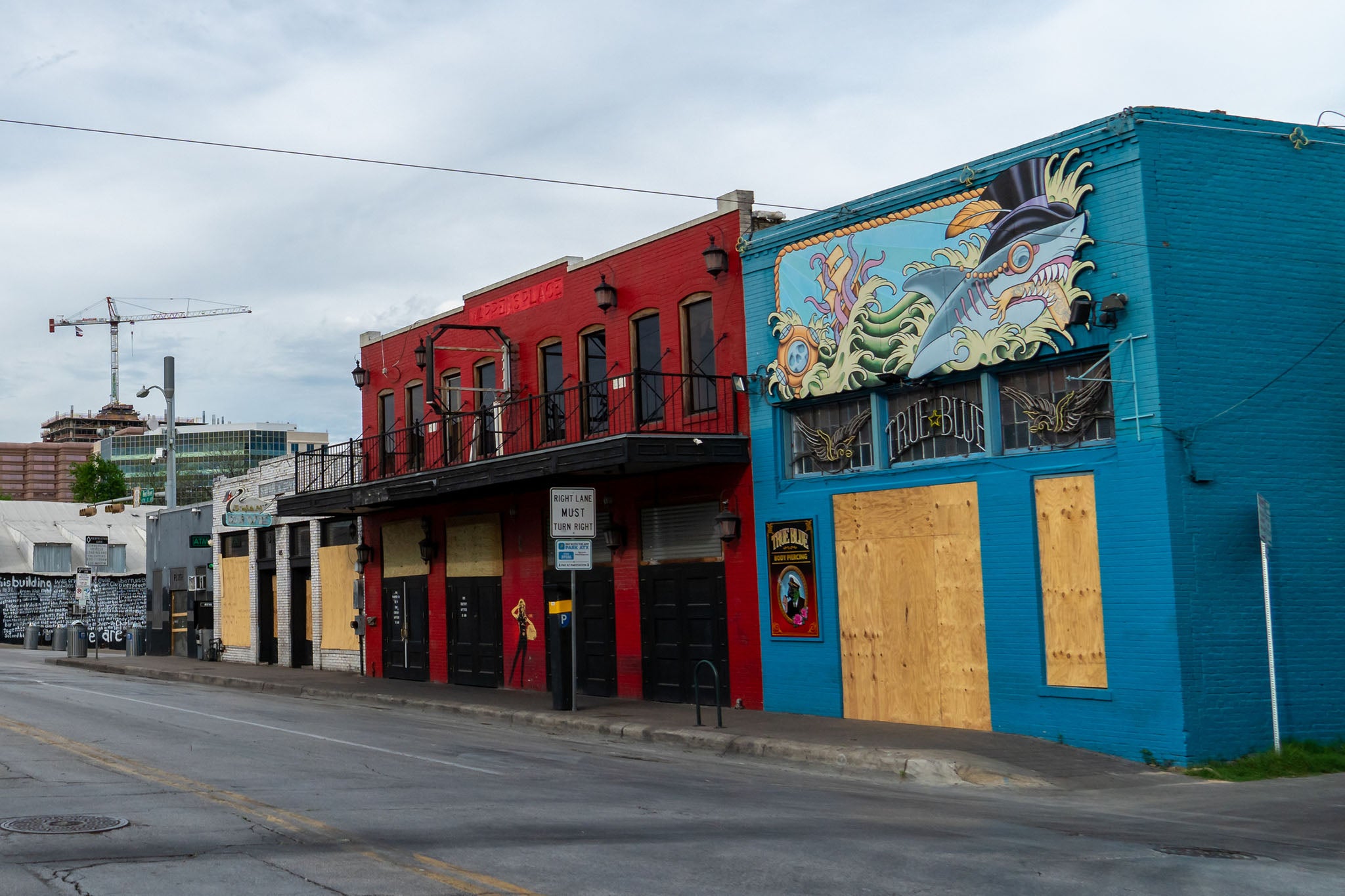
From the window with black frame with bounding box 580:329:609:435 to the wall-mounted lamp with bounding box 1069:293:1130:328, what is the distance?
919 cm

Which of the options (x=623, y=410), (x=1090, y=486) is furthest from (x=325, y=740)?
(x=1090, y=486)

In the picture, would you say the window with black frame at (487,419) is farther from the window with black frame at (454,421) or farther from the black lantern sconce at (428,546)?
the black lantern sconce at (428,546)

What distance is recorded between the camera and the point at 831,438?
59.5ft

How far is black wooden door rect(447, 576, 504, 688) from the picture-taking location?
24672 millimetres

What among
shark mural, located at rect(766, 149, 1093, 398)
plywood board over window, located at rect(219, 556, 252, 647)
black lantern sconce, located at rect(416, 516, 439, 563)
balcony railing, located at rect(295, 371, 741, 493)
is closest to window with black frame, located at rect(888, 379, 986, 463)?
shark mural, located at rect(766, 149, 1093, 398)

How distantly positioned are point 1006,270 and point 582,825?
8.84 m

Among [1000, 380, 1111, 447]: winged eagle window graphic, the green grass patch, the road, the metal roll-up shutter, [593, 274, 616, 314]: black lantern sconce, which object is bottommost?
the green grass patch

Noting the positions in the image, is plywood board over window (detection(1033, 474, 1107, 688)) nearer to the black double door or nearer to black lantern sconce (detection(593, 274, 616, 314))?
the black double door

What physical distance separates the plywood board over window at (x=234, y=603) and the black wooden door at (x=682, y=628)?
17197 mm

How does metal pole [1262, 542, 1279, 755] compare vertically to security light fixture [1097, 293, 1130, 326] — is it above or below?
below

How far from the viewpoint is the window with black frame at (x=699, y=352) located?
66.5 feet

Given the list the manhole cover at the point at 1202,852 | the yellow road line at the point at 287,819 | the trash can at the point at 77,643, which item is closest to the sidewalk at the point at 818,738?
the manhole cover at the point at 1202,852

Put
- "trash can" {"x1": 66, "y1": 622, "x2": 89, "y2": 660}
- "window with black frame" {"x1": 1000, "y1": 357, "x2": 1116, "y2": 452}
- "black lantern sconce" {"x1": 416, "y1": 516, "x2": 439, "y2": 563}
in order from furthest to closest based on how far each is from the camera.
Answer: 1. "trash can" {"x1": 66, "y1": 622, "x2": 89, "y2": 660}
2. "black lantern sconce" {"x1": 416, "y1": 516, "x2": 439, "y2": 563}
3. "window with black frame" {"x1": 1000, "y1": 357, "x2": 1116, "y2": 452}

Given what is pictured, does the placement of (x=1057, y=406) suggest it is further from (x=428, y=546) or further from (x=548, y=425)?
(x=428, y=546)
